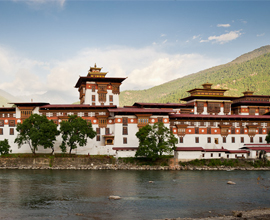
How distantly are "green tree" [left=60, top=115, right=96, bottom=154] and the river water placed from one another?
26.8ft

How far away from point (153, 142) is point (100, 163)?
438 inches

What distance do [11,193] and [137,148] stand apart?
106 ft

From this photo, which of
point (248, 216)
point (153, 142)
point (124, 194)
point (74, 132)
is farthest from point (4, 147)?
point (248, 216)

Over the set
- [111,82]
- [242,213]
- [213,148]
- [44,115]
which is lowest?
[242,213]

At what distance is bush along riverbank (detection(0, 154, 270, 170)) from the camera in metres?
63.2

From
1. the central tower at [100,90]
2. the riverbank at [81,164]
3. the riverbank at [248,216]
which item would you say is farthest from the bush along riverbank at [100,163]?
the riverbank at [248,216]

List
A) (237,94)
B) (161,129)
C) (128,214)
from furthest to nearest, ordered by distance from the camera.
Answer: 1. (237,94)
2. (161,129)
3. (128,214)

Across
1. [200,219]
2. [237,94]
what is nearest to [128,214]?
[200,219]

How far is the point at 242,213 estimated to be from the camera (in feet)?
104

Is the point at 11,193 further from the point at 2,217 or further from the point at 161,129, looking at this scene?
the point at 161,129

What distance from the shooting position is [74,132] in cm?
6456

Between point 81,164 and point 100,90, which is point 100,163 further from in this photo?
point 100,90

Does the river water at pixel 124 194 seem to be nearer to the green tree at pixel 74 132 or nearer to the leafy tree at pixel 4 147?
the green tree at pixel 74 132

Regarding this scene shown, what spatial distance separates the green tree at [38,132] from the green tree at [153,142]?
16.7 meters
